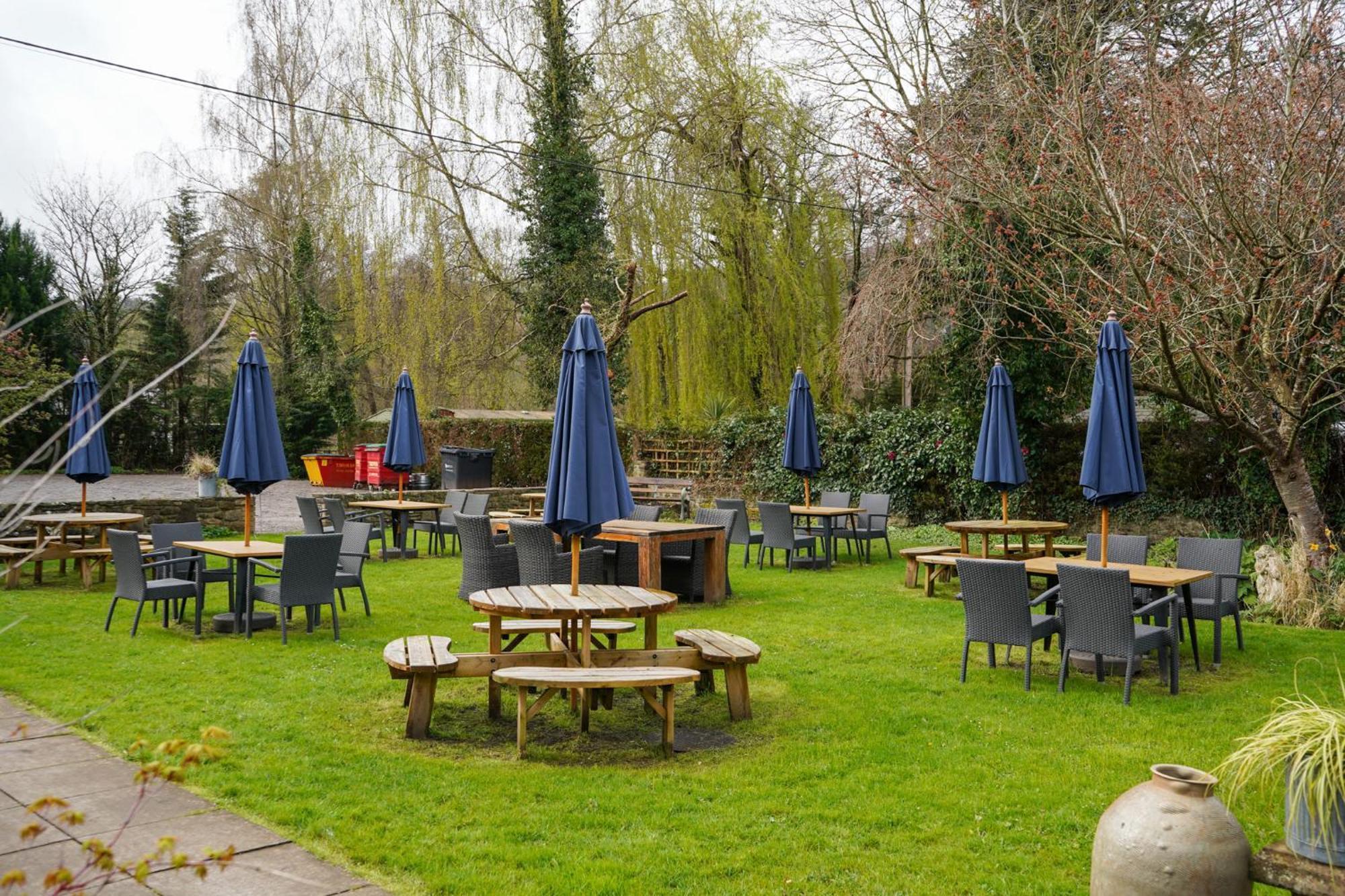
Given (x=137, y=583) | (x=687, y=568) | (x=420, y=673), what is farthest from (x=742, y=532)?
(x=420, y=673)

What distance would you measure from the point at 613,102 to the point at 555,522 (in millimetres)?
14596

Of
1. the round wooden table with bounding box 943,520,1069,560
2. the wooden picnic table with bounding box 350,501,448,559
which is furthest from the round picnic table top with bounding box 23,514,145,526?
the round wooden table with bounding box 943,520,1069,560

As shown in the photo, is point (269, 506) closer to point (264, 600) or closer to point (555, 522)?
point (264, 600)

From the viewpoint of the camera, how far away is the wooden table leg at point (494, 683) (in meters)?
5.48

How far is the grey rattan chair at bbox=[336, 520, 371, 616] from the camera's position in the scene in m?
8.44

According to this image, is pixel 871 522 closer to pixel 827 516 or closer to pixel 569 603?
pixel 827 516

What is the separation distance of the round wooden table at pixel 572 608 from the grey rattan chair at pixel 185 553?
3478 mm

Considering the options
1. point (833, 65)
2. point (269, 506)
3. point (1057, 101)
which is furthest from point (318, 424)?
point (1057, 101)

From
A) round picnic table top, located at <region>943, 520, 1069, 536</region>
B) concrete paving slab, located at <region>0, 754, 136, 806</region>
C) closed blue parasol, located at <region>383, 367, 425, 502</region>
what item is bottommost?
concrete paving slab, located at <region>0, 754, 136, 806</region>

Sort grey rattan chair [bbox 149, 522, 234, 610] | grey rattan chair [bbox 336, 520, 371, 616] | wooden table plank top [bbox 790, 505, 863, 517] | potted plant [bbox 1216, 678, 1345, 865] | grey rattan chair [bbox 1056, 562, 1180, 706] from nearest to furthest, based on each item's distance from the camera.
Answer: potted plant [bbox 1216, 678, 1345, 865] < grey rattan chair [bbox 1056, 562, 1180, 706] < grey rattan chair [bbox 149, 522, 234, 610] < grey rattan chair [bbox 336, 520, 371, 616] < wooden table plank top [bbox 790, 505, 863, 517]

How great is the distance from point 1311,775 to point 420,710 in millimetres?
3886

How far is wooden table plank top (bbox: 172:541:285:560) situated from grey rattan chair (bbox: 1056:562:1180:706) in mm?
5346

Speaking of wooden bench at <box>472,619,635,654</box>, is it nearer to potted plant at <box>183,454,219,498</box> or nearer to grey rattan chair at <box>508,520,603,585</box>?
grey rattan chair at <box>508,520,603,585</box>

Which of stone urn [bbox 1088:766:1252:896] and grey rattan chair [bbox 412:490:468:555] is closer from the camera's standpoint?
stone urn [bbox 1088:766:1252:896]
